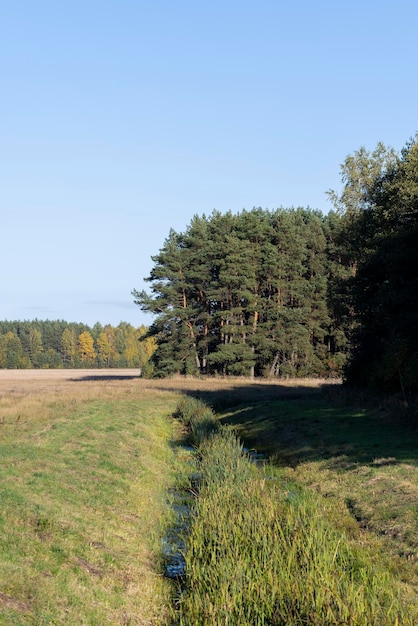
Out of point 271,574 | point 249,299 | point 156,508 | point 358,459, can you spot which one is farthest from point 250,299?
point 271,574

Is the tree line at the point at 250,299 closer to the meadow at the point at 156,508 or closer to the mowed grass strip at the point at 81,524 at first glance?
the meadow at the point at 156,508

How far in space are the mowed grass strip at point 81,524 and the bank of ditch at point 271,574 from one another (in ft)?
3.37

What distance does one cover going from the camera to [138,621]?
398 inches

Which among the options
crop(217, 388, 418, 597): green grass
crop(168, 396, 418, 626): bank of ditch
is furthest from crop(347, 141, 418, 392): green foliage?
crop(168, 396, 418, 626): bank of ditch

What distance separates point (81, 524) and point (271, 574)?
5.58 m

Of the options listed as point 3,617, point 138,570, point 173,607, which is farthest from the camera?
point 138,570

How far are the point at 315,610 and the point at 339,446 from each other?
15735mm

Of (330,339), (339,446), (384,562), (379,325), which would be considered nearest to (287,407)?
(379,325)

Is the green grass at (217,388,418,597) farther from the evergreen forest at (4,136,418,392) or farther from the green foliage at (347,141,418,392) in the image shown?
the evergreen forest at (4,136,418,392)

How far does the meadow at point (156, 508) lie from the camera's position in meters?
10.0

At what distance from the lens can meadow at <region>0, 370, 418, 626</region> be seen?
32.9 feet

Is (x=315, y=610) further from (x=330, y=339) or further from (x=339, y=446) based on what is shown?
(x=330, y=339)

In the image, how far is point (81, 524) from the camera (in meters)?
14.0

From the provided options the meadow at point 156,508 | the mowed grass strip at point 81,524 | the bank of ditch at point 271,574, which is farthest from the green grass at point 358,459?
the mowed grass strip at point 81,524
